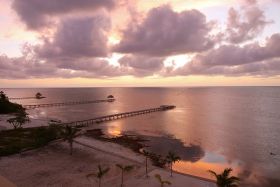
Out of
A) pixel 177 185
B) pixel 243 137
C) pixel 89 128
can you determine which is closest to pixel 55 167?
pixel 177 185

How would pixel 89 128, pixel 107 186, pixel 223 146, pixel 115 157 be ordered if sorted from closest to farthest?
pixel 107 186 → pixel 115 157 → pixel 223 146 → pixel 89 128

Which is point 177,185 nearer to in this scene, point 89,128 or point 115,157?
point 115,157

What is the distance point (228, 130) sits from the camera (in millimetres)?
84062

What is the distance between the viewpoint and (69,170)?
38062mm

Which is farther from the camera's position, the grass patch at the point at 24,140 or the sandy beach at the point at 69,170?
the grass patch at the point at 24,140

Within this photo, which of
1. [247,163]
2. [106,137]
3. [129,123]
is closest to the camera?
[247,163]

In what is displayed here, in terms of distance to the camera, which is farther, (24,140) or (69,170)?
(24,140)

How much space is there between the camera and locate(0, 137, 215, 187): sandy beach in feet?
112

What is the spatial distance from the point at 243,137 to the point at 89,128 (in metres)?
48.1

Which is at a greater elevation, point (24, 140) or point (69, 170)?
point (24, 140)

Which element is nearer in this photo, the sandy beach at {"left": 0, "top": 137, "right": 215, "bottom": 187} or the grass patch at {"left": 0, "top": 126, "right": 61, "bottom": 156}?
the sandy beach at {"left": 0, "top": 137, "right": 215, "bottom": 187}

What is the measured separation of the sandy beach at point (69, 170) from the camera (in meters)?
34.1

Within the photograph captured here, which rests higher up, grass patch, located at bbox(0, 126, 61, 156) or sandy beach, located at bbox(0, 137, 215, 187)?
grass patch, located at bbox(0, 126, 61, 156)

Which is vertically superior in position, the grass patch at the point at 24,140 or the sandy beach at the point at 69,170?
the grass patch at the point at 24,140
